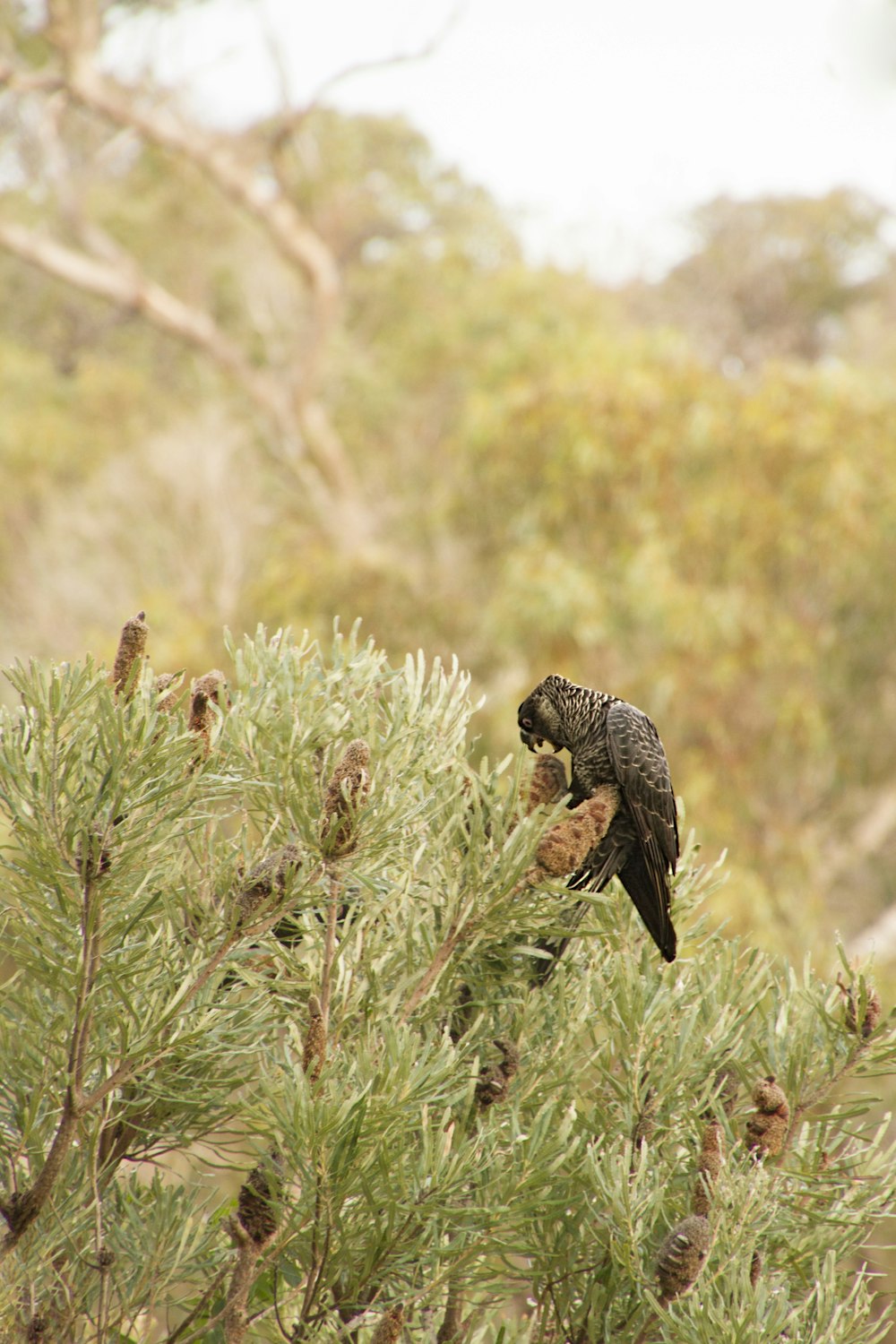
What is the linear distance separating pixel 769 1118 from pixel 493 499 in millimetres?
6918

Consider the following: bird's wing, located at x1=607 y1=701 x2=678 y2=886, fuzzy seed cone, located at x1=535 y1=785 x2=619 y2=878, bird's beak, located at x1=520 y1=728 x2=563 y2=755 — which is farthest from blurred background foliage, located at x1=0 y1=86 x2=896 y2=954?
fuzzy seed cone, located at x1=535 y1=785 x2=619 y2=878

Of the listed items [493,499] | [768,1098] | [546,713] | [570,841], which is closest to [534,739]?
[546,713]

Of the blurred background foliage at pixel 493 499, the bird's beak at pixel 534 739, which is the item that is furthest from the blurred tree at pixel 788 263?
the bird's beak at pixel 534 739

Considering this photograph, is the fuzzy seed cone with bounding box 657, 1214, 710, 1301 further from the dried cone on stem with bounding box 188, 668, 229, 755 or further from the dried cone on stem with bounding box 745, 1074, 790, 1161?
the dried cone on stem with bounding box 188, 668, 229, 755

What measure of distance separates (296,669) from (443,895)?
0.71 ft

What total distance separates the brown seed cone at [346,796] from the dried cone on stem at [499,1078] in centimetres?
28

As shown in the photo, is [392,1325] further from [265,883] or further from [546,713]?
[546,713]

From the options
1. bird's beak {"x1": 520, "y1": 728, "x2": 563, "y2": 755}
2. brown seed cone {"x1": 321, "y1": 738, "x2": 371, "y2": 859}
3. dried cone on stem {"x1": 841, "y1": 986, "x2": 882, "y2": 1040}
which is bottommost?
brown seed cone {"x1": 321, "y1": 738, "x2": 371, "y2": 859}

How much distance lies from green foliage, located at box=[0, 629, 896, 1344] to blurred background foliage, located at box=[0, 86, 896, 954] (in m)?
4.34

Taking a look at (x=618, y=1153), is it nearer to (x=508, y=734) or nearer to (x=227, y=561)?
(x=508, y=734)

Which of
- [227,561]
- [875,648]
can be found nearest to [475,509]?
[875,648]

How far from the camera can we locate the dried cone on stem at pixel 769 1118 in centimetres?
95

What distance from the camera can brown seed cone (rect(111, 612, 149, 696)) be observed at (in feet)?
2.72

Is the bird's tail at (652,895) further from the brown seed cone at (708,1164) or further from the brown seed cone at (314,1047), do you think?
the brown seed cone at (314,1047)
